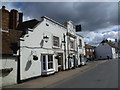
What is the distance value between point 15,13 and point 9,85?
10025 mm

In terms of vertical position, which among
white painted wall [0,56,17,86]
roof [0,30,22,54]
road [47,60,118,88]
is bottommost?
road [47,60,118,88]

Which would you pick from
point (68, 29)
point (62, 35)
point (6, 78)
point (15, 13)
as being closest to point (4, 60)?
point (6, 78)

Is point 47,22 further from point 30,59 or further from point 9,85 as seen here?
point 9,85

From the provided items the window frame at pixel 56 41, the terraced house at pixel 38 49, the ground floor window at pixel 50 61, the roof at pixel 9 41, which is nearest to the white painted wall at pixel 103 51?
the terraced house at pixel 38 49

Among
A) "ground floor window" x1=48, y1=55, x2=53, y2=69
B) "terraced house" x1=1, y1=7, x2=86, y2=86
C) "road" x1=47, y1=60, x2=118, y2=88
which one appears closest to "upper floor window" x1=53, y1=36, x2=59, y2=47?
"terraced house" x1=1, y1=7, x2=86, y2=86

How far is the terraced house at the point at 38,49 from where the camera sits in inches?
460

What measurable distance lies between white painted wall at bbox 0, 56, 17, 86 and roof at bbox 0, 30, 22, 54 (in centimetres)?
54

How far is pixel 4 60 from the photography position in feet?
34.8

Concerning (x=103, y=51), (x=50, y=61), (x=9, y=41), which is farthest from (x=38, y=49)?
(x=103, y=51)

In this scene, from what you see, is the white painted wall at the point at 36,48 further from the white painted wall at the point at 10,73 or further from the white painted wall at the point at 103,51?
the white painted wall at the point at 103,51

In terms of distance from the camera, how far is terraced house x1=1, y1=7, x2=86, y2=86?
38.3 ft

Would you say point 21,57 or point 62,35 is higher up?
point 62,35

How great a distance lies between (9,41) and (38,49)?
3.30m

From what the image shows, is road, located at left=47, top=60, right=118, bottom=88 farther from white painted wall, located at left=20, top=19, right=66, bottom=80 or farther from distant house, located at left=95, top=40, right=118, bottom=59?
distant house, located at left=95, top=40, right=118, bottom=59
